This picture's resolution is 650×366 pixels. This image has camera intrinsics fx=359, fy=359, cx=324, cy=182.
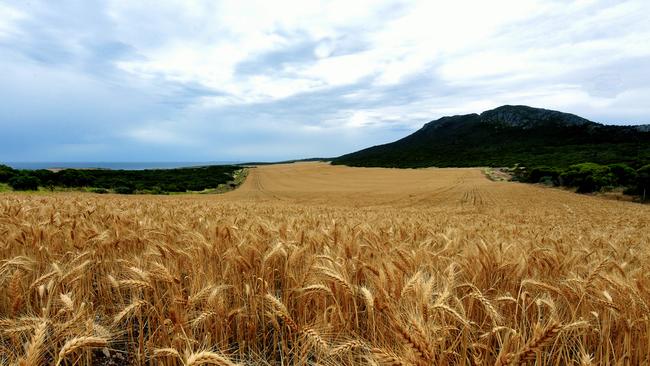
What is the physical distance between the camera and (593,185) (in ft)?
147

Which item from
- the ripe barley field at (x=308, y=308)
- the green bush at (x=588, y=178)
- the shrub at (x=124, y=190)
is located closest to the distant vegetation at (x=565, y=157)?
the green bush at (x=588, y=178)

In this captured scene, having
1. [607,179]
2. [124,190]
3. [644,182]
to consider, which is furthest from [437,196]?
[124,190]

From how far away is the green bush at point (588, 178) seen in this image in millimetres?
44469

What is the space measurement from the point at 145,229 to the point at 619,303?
5079 millimetres

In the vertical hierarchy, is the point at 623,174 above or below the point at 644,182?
above

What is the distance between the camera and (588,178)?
45.4m

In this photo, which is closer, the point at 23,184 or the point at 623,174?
the point at 23,184

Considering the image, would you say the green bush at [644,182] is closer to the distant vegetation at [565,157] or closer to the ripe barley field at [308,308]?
the distant vegetation at [565,157]

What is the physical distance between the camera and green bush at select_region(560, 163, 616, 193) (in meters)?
44.5

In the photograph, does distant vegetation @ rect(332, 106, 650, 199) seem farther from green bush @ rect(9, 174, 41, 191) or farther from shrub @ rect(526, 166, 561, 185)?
green bush @ rect(9, 174, 41, 191)

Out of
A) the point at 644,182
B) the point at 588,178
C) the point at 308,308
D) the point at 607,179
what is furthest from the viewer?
the point at 588,178

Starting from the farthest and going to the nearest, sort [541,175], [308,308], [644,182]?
[541,175] → [644,182] → [308,308]

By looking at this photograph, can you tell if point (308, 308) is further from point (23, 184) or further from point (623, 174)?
point (623, 174)

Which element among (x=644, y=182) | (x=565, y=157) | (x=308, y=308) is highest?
(x=565, y=157)
